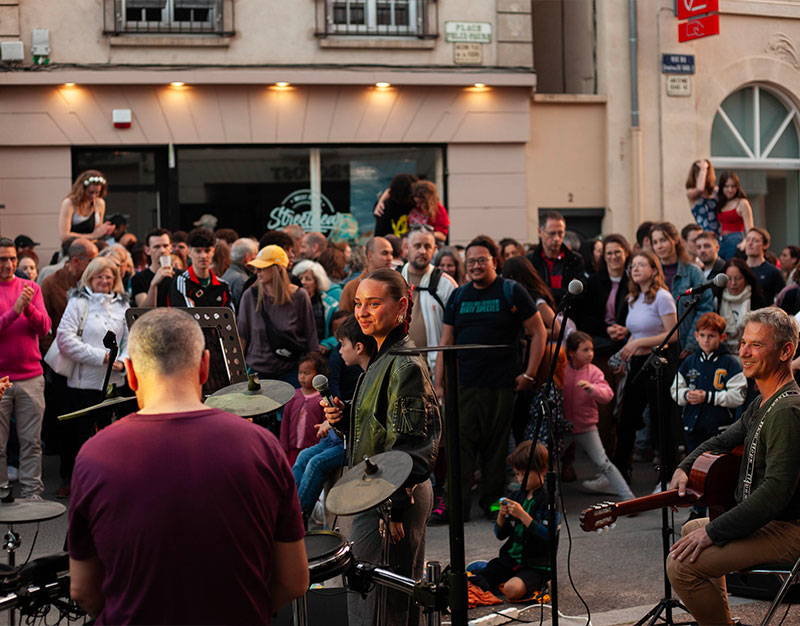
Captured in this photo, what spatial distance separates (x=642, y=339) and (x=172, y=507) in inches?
256

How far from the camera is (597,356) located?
9422mm

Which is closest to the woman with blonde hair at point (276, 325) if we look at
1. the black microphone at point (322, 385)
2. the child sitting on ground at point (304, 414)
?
the child sitting on ground at point (304, 414)

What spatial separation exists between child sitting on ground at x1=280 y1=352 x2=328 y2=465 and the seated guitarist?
329cm

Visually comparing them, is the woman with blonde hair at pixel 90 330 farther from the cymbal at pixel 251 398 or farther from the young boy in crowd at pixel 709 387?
the young boy in crowd at pixel 709 387

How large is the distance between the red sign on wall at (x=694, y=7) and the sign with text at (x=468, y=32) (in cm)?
293

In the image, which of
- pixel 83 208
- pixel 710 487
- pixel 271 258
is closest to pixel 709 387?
pixel 710 487

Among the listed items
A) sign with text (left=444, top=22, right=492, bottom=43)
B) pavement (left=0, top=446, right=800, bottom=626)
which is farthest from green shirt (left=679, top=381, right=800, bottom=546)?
sign with text (left=444, top=22, right=492, bottom=43)

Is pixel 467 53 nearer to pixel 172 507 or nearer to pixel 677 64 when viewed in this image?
pixel 677 64

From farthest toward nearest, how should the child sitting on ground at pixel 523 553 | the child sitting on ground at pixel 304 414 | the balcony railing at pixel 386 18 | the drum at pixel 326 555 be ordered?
the balcony railing at pixel 386 18 → the child sitting on ground at pixel 304 414 → the child sitting on ground at pixel 523 553 → the drum at pixel 326 555

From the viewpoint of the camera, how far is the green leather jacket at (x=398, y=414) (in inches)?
173

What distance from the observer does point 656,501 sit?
5047mm

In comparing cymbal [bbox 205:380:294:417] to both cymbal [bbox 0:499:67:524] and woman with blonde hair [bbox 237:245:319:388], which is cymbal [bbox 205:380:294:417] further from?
woman with blonde hair [bbox 237:245:319:388]

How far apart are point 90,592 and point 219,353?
8.56ft

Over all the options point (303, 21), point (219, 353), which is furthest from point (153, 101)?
point (219, 353)
